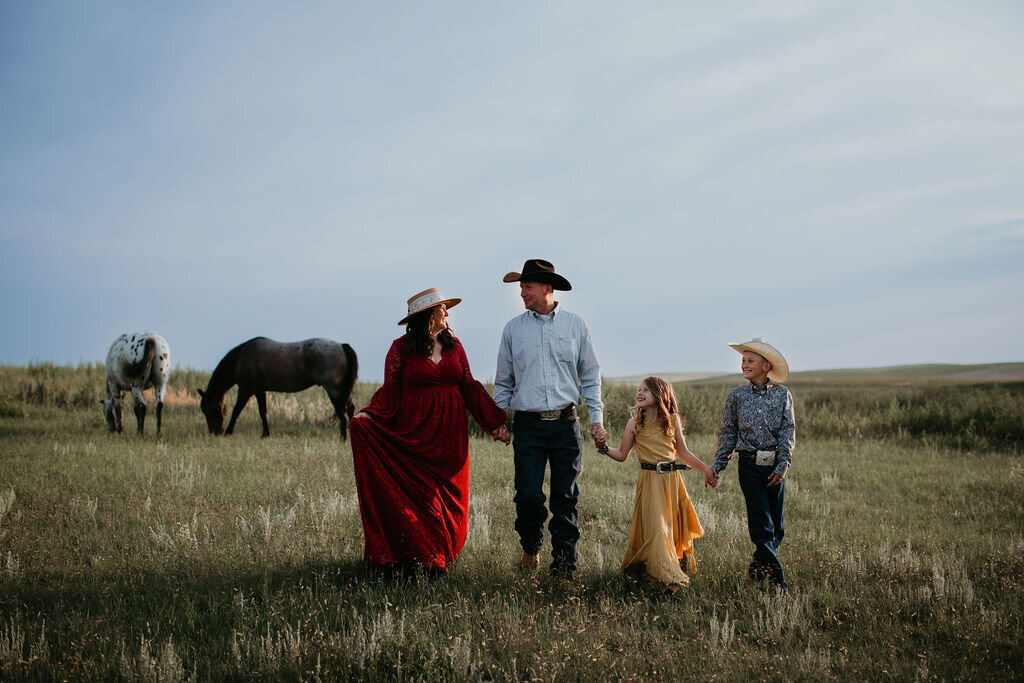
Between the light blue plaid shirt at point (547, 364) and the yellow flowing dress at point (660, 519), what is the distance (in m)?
0.54

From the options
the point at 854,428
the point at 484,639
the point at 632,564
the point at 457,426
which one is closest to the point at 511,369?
the point at 457,426

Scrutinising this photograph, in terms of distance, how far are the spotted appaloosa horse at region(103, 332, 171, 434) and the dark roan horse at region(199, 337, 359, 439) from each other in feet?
4.13

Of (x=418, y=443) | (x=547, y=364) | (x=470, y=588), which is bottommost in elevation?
(x=470, y=588)

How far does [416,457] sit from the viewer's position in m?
5.97

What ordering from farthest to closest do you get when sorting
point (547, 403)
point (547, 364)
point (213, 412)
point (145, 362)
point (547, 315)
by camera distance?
point (213, 412) → point (145, 362) → point (547, 315) → point (547, 364) → point (547, 403)

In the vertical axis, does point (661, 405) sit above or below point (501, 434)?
above

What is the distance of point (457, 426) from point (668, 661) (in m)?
2.62

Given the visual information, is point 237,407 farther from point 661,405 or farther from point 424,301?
point 661,405

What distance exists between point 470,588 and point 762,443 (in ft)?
9.16

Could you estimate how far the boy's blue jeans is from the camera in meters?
5.73

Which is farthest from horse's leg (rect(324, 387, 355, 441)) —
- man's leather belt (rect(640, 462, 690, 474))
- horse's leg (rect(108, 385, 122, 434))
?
man's leather belt (rect(640, 462, 690, 474))

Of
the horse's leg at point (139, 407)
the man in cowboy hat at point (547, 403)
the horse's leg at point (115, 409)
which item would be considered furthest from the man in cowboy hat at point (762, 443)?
the horse's leg at point (115, 409)

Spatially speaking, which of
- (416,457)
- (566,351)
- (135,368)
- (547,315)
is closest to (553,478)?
(566,351)

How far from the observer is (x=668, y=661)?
443 cm
